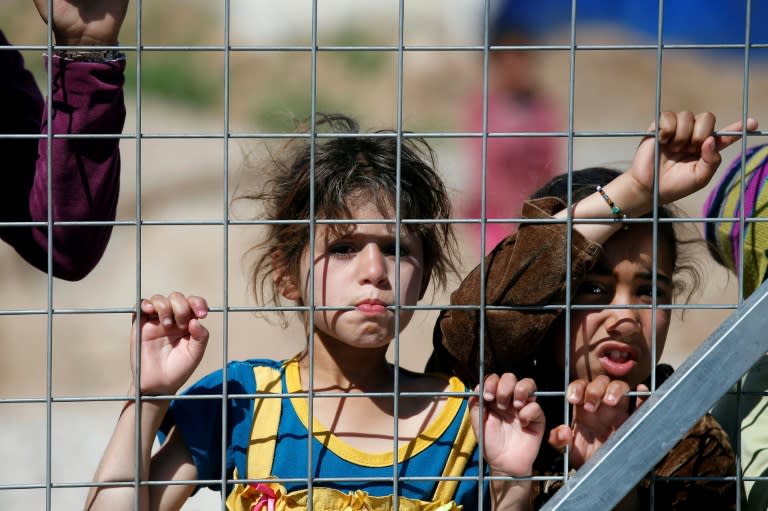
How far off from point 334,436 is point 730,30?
4055mm

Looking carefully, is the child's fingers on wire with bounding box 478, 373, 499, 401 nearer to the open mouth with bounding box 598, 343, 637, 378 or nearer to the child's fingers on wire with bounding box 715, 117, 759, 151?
the open mouth with bounding box 598, 343, 637, 378

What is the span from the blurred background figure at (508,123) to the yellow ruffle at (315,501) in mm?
1987

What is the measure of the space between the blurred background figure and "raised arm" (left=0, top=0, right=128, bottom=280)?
6.49ft

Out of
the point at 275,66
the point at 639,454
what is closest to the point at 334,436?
the point at 639,454

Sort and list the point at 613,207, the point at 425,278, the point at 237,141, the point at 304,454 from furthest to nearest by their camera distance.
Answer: the point at 237,141 → the point at 425,278 → the point at 304,454 → the point at 613,207

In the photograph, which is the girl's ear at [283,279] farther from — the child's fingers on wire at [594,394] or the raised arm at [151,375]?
the child's fingers on wire at [594,394]

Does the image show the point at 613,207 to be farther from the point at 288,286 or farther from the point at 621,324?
the point at 288,286

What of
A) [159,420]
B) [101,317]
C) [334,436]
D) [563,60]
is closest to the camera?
[159,420]

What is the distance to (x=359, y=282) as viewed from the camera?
4.35 ft

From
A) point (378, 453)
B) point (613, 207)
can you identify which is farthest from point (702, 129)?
point (378, 453)

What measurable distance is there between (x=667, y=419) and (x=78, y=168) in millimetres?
636

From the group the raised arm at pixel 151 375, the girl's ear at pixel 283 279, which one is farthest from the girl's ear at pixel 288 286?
the raised arm at pixel 151 375

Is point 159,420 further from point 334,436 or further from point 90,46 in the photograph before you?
point 90,46

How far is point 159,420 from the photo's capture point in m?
1.26
